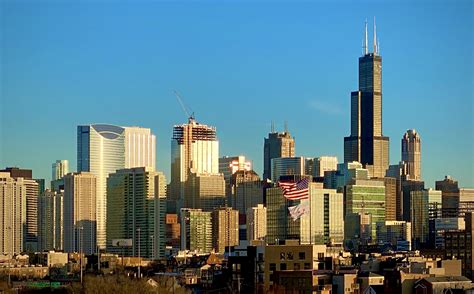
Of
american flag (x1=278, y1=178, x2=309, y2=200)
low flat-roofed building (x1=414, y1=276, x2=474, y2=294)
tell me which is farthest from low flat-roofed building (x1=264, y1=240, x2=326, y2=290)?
low flat-roofed building (x1=414, y1=276, x2=474, y2=294)

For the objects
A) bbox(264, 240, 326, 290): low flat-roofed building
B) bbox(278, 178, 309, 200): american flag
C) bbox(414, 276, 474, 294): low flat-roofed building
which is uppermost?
bbox(278, 178, 309, 200): american flag

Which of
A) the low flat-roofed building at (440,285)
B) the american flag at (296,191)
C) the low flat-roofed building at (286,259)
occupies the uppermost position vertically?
the american flag at (296,191)

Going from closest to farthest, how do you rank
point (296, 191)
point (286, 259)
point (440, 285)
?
point (440, 285)
point (286, 259)
point (296, 191)

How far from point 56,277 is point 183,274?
9341mm

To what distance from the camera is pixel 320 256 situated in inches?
3839

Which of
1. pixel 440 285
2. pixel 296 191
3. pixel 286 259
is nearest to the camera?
pixel 440 285

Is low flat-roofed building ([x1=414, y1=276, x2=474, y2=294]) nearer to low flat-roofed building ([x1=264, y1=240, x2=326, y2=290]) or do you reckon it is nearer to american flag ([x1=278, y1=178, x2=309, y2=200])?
low flat-roofed building ([x1=264, y1=240, x2=326, y2=290])

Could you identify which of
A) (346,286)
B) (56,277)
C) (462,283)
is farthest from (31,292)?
(56,277)

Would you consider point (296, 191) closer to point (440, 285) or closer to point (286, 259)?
point (286, 259)

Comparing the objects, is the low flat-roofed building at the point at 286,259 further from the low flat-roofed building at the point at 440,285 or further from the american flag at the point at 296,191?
the low flat-roofed building at the point at 440,285

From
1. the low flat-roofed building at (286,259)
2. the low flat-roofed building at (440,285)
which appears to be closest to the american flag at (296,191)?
the low flat-roofed building at (286,259)

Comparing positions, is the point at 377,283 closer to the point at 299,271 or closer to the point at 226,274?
the point at 299,271

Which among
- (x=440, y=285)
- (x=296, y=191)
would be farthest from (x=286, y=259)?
(x=440, y=285)

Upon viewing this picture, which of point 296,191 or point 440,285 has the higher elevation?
point 296,191
